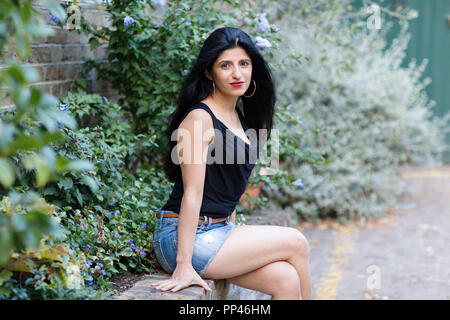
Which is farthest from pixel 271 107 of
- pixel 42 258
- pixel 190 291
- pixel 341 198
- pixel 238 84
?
pixel 341 198

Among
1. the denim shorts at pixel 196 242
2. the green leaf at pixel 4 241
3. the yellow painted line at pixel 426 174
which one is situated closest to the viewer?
the green leaf at pixel 4 241

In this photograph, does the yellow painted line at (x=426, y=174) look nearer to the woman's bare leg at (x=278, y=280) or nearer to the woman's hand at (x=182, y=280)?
the woman's bare leg at (x=278, y=280)

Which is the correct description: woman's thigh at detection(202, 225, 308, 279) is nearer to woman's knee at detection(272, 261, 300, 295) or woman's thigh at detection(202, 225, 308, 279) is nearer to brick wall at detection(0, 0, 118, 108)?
woman's knee at detection(272, 261, 300, 295)

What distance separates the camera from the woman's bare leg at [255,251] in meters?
2.36

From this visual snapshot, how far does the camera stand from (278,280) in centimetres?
241

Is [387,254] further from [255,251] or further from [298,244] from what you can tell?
[255,251]

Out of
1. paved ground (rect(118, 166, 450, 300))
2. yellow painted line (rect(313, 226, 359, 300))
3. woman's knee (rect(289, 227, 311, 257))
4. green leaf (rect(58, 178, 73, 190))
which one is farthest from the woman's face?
yellow painted line (rect(313, 226, 359, 300))

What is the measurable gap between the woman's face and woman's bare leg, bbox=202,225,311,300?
2.19 ft

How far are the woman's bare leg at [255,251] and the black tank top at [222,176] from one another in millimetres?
148

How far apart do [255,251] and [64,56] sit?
1955 mm

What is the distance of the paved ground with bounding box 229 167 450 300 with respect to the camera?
3.86 meters

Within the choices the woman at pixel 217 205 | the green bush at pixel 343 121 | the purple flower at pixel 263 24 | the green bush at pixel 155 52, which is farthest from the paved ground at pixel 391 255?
the purple flower at pixel 263 24
